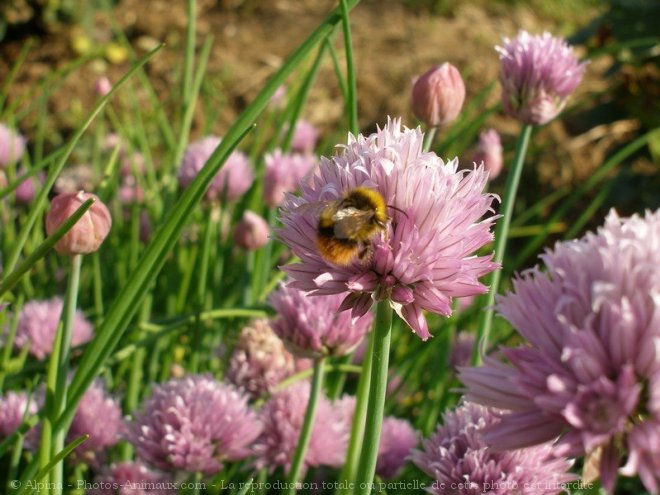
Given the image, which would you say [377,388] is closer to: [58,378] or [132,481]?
[58,378]

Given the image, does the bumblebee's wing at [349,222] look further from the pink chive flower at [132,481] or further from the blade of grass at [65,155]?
the pink chive flower at [132,481]

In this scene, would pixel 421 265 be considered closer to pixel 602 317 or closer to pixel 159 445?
pixel 602 317

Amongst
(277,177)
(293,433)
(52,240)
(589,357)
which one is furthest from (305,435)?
(277,177)

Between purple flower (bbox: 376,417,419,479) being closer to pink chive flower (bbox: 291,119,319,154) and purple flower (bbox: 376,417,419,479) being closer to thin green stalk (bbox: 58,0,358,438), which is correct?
thin green stalk (bbox: 58,0,358,438)

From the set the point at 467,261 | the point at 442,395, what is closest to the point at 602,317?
the point at 467,261

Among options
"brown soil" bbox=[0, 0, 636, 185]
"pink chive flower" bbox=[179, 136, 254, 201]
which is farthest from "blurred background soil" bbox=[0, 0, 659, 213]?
"pink chive flower" bbox=[179, 136, 254, 201]

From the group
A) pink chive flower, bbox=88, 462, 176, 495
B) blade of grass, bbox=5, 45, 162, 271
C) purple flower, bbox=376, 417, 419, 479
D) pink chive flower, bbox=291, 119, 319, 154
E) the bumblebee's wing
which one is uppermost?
pink chive flower, bbox=291, 119, 319, 154

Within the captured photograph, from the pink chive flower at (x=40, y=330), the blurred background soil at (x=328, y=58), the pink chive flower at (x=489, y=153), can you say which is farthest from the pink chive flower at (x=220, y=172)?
the blurred background soil at (x=328, y=58)
